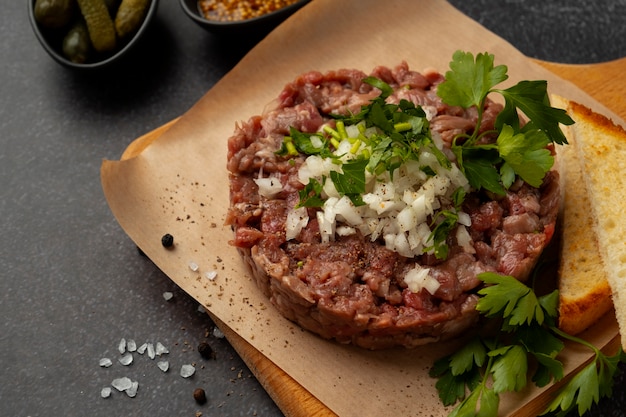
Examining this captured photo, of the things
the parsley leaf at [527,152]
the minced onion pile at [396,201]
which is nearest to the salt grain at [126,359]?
the minced onion pile at [396,201]

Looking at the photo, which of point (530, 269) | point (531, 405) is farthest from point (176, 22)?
point (531, 405)

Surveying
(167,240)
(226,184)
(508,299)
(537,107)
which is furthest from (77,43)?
(508,299)

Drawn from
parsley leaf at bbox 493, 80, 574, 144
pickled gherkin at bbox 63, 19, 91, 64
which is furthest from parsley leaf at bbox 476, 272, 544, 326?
pickled gherkin at bbox 63, 19, 91, 64

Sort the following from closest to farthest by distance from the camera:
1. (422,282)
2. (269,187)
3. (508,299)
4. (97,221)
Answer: (508,299) → (422,282) → (269,187) → (97,221)

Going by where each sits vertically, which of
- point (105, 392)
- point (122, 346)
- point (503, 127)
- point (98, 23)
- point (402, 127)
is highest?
point (503, 127)

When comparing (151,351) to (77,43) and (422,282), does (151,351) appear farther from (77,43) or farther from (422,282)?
(77,43)
